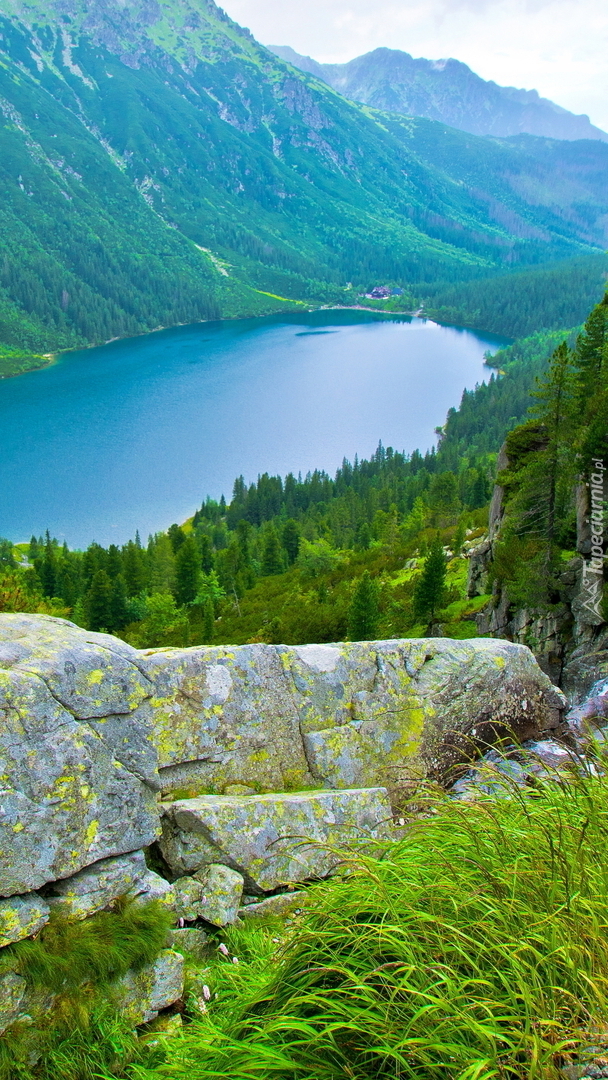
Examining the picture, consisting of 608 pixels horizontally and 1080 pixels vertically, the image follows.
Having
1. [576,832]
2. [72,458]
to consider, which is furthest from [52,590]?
[576,832]

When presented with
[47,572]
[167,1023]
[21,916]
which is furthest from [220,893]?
[47,572]

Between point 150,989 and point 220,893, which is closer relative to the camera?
point 150,989

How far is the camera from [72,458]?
14150 centimetres

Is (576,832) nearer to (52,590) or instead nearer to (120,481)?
(52,590)

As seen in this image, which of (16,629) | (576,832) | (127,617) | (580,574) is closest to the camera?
(576,832)

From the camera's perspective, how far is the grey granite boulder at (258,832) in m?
7.33

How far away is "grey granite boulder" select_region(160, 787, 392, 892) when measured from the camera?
24.1ft

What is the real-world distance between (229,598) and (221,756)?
242 ft

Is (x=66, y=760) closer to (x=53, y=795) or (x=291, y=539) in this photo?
(x=53, y=795)

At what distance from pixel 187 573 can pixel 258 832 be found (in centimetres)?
7916

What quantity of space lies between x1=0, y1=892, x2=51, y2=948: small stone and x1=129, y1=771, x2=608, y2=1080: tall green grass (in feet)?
6.91

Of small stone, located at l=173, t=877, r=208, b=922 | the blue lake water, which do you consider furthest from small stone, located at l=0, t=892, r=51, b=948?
the blue lake water

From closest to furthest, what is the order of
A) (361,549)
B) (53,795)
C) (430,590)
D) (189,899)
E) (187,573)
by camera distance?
(53,795)
(189,899)
(430,590)
(187,573)
(361,549)

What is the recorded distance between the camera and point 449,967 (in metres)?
2.96
